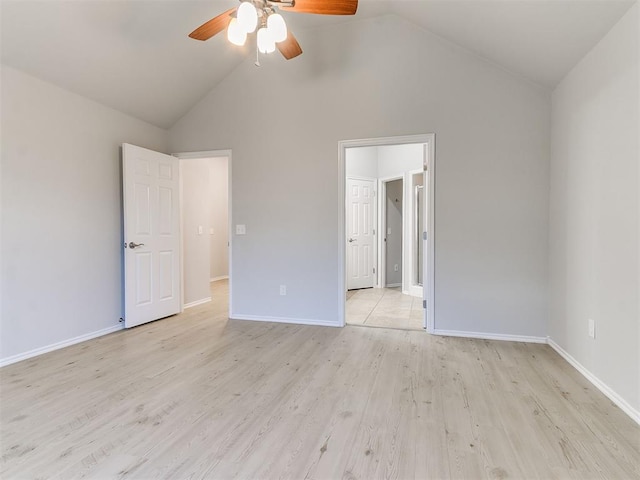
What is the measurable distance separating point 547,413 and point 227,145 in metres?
3.93

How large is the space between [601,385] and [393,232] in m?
4.42

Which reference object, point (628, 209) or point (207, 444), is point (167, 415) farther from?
point (628, 209)

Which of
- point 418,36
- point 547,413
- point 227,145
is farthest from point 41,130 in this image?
point 547,413

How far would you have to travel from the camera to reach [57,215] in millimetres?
3070

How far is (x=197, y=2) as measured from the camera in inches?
116

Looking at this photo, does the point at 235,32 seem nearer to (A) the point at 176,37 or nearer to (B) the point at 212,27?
(B) the point at 212,27

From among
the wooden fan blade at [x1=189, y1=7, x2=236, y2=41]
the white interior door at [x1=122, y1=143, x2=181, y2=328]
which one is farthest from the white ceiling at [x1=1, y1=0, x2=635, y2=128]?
the wooden fan blade at [x1=189, y1=7, x2=236, y2=41]

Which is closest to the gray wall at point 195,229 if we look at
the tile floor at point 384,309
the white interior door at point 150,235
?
the white interior door at point 150,235

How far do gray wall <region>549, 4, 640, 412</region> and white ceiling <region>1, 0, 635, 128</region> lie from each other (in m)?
0.26

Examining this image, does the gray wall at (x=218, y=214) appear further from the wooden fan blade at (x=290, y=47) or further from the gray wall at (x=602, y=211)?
the gray wall at (x=602, y=211)

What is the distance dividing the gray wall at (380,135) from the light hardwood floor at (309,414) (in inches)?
25.9

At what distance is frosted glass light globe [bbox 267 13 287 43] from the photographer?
212cm

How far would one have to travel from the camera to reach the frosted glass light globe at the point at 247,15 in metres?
1.95

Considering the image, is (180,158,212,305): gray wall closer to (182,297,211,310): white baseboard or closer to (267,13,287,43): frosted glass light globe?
(182,297,211,310): white baseboard
